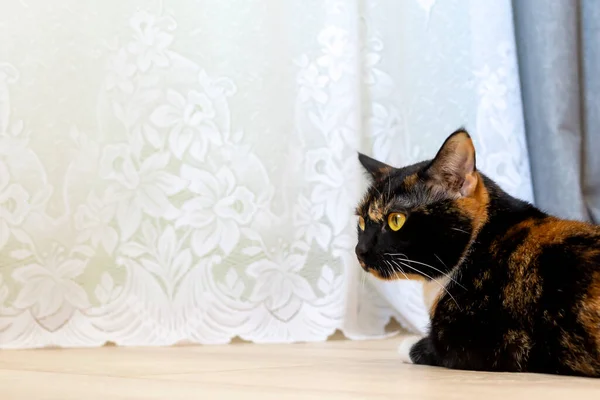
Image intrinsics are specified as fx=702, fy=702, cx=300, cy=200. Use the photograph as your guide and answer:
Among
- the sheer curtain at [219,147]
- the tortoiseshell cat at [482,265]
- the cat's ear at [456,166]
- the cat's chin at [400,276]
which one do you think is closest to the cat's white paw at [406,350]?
the tortoiseshell cat at [482,265]

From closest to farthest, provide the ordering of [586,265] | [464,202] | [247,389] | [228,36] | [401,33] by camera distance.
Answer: [247,389] < [586,265] < [464,202] < [228,36] < [401,33]

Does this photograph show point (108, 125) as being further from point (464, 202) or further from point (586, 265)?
point (586, 265)

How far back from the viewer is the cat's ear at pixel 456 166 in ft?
3.51

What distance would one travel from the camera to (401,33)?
1.75m

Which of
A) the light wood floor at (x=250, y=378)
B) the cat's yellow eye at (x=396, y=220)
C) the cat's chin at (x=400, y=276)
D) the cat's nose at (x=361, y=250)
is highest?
the cat's yellow eye at (x=396, y=220)

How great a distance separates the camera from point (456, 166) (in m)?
1.10

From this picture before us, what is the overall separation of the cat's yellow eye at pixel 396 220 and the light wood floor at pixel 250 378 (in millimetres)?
222

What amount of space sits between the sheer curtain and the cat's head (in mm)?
467

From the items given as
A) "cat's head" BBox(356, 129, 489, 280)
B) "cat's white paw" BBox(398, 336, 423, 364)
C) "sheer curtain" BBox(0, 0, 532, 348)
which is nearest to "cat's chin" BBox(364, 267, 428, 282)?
"cat's head" BBox(356, 129, 489, 280)

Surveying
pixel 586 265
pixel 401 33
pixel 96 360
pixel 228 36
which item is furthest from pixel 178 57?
pixel 586 265

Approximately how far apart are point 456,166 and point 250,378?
1.52 ft

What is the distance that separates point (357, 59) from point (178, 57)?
0.42m

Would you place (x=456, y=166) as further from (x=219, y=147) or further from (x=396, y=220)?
(x=219, y=147)

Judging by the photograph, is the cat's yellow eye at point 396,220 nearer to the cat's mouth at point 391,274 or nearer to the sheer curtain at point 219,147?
the cat's mouth at point 391,274
